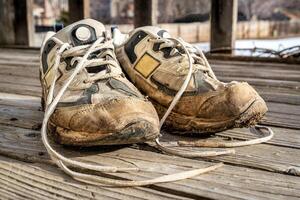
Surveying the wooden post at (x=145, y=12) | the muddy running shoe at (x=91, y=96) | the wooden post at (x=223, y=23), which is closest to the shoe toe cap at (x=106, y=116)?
the muddy running shoe at (x=91, y=96)

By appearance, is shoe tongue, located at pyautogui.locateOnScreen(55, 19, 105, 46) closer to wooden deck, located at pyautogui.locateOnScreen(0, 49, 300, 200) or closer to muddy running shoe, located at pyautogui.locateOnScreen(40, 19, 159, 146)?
muddy running shoe, located at pyautogui.locateOnScreen(40, 19, 159, 146)

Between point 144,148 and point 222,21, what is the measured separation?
192 cm

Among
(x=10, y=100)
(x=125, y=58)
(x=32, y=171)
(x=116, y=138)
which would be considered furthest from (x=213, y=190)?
(x=10, y=100)

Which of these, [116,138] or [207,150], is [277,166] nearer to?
[207,150]

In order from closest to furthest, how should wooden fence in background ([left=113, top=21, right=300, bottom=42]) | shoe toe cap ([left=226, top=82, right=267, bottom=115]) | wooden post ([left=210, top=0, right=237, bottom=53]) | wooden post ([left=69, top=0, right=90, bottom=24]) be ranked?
shoe toe cap ([left=226, top=82, right=267, bottom=115])
wooden post ([left=210, top=0, right=237, bottom=53])
wooden post ([left=69, top=0, right=90, bottom=24])
wooden fence in background ([left=113, top=21, right=300, bottom=42])

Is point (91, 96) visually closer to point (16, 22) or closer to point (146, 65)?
point (146, 65)

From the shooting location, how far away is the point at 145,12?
292cm

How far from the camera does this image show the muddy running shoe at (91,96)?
87 cm

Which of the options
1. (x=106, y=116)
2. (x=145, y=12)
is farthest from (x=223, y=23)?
(x=106, y=116)

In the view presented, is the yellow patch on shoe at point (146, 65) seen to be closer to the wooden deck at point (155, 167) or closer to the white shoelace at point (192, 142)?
the white shoelace at point (192, 142)

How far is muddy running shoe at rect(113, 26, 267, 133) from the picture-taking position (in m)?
0.99

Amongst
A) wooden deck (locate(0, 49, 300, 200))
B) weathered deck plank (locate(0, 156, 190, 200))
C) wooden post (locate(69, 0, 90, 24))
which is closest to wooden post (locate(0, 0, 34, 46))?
wooden post (locate(69, 0, 90, 24))

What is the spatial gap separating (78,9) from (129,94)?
2.45m

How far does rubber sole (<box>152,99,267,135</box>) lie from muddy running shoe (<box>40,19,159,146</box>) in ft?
0.39
